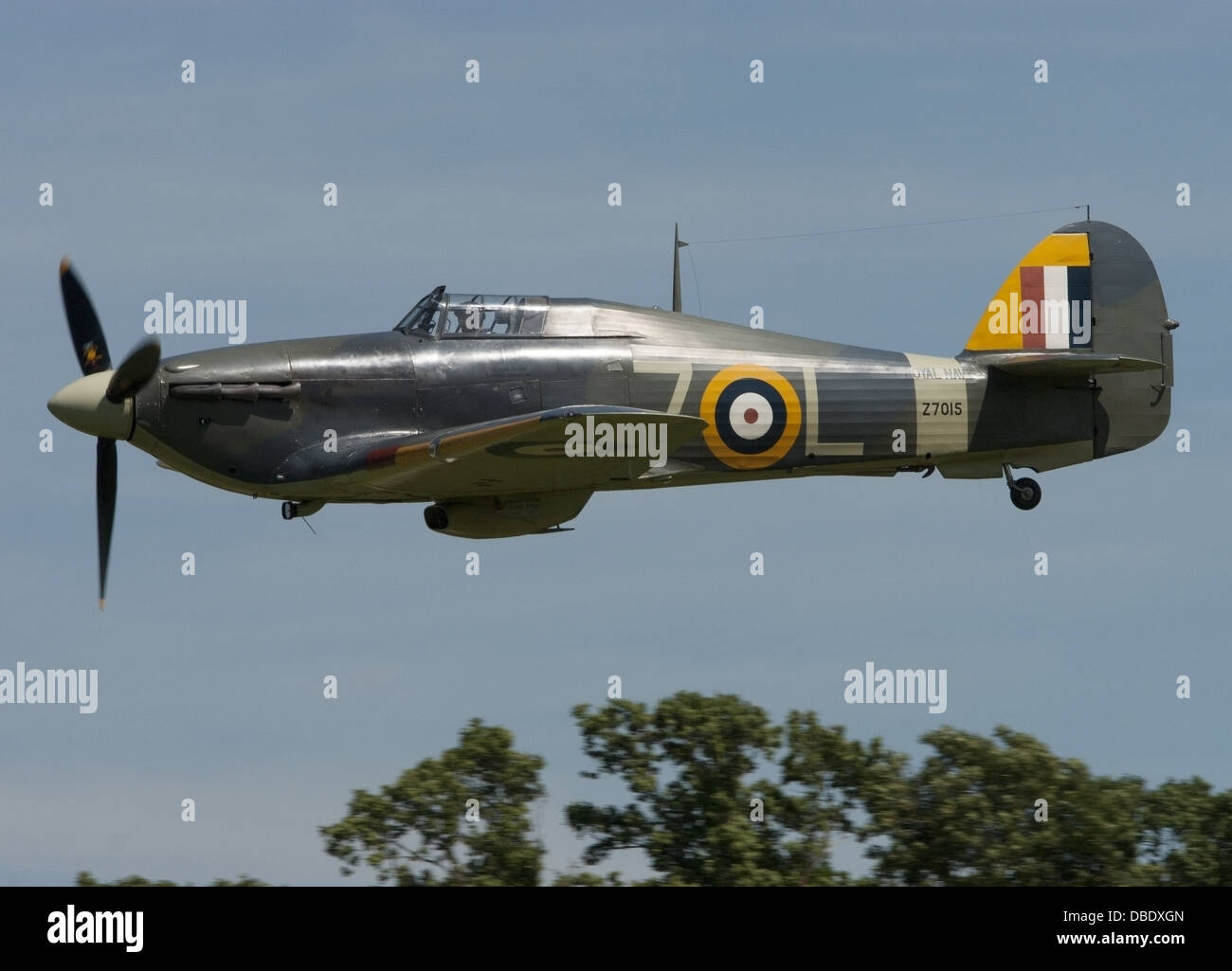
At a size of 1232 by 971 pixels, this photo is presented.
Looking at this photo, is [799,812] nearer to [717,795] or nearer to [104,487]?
[717,795]

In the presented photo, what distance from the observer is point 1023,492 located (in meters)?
19.8

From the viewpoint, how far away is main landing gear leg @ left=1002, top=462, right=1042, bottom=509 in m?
19.8

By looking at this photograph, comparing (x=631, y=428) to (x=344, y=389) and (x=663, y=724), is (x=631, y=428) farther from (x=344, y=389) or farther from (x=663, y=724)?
(x=663, y=724)

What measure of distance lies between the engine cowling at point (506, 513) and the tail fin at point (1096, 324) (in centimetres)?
470

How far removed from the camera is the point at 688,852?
20047mm

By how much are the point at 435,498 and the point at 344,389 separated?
1.33 meters

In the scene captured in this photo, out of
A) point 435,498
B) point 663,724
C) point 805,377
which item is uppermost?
point 805,377

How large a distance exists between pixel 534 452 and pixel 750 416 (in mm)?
2885

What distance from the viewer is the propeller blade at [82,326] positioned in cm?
1839

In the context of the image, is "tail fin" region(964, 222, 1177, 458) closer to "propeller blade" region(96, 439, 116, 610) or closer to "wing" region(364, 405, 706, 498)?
"wing" region(364, 405, 706, 498)

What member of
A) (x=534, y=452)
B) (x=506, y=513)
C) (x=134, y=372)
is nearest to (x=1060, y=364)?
(x=506, y=513)

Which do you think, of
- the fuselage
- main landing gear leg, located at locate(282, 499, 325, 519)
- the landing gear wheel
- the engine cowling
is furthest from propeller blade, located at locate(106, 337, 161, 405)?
the landing gear wheel

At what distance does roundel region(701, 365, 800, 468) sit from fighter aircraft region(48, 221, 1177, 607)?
19 millimetres
